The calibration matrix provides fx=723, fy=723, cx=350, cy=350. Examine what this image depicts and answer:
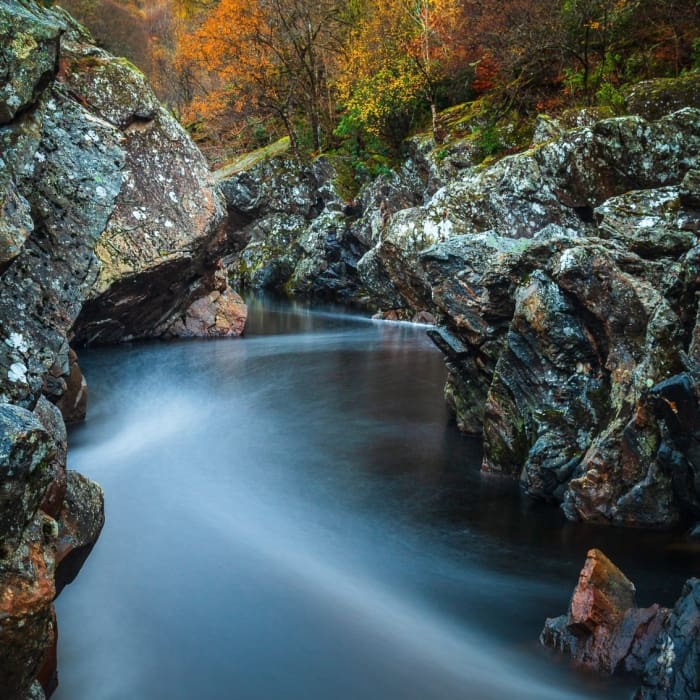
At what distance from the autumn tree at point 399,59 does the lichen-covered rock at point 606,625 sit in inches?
954

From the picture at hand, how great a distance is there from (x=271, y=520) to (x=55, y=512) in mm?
3360

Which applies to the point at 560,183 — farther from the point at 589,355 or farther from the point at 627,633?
the point at 627,633

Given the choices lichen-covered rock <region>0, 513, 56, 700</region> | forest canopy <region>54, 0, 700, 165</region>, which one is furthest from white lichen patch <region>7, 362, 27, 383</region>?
forest canopy <region>54, 0, 700, 165</region>

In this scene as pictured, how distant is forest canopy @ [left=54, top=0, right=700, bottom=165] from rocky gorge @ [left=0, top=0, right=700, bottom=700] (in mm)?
3951

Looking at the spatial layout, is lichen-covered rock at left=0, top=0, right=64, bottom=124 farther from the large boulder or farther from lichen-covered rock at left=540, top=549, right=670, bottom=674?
the large boulder

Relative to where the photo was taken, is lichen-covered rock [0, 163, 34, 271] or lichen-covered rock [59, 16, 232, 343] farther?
lichen-covered rock [59, 16, 232, 343]

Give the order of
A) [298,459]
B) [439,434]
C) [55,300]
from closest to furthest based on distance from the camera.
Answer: [55,300] → [298,459] → [439,434]

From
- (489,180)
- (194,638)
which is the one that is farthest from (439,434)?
(489,180)

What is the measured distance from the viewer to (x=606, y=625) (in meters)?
5.39

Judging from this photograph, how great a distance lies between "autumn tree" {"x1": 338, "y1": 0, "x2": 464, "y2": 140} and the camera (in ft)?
96.6

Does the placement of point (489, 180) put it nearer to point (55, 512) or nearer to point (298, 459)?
point (298, 459)

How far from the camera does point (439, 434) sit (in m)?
12.0

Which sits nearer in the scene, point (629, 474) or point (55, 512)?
point (55, 512)

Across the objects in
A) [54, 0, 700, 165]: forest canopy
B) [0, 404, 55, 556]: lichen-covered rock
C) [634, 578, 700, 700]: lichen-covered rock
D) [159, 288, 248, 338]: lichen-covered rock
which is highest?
[54, 0, 700, 165]: forest canopy
